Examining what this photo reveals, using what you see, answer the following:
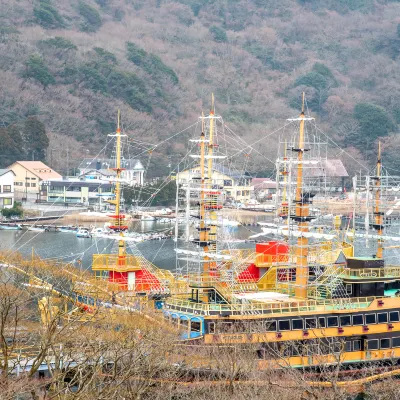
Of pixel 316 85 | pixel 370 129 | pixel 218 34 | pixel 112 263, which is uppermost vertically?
pixel 218 34

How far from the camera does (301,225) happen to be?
32.0m

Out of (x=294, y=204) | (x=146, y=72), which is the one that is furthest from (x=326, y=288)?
(x=146, y=72)

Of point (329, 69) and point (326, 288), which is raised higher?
point (329, 69)

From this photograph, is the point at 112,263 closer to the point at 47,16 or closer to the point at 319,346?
the point at 319,346

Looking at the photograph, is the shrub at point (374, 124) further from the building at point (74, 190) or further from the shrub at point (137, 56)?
the building at point (74, 190)

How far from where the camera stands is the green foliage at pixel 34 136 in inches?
3509

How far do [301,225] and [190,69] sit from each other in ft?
348

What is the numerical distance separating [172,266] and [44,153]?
41.5m

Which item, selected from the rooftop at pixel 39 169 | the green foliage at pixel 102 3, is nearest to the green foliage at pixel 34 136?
the rooftop at pixel 39 169

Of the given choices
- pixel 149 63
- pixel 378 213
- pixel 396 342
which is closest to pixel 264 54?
pixel 149 63

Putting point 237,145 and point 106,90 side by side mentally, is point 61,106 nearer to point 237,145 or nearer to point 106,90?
point 106,90

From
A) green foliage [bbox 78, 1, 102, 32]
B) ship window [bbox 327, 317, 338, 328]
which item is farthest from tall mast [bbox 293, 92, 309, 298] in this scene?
green foliage [bbox 78, 1, 102, 32]

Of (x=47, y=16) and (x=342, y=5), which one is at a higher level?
(x=342, y=5)

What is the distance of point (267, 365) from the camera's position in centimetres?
2711
